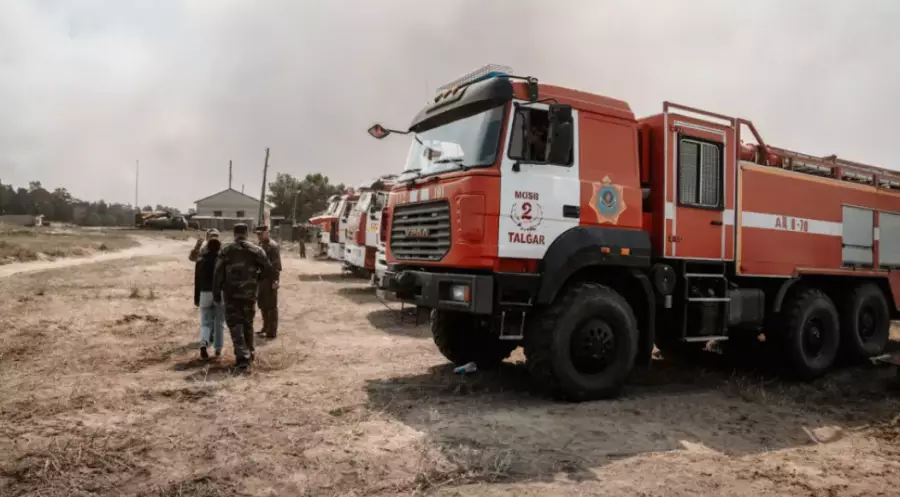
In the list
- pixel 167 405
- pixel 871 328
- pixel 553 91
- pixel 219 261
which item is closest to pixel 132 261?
pixel 219 261

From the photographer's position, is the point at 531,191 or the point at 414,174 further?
the point at 414,174

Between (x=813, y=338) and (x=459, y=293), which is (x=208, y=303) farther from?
(x=813, y=338)

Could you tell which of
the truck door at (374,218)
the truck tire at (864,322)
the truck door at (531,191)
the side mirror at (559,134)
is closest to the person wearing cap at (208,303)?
the truck door at (531,191)

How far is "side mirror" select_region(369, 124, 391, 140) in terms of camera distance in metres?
7.76

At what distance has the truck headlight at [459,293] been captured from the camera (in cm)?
593

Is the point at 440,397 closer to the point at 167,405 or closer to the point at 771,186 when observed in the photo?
the point at 167,405

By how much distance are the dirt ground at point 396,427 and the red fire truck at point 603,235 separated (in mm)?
665

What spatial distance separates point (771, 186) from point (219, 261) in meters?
7.09

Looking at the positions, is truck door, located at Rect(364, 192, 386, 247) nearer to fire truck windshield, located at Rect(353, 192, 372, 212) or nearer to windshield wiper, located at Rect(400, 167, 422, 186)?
fire truck windshield, located at Rect(353, 192, 372, 212)

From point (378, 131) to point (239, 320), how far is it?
114 inches

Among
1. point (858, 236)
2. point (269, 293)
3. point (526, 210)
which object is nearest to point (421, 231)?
point (526, 210)

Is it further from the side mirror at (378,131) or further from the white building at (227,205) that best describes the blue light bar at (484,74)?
the white building at (227,205)

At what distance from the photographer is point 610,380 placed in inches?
255

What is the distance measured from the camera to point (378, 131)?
779cm
